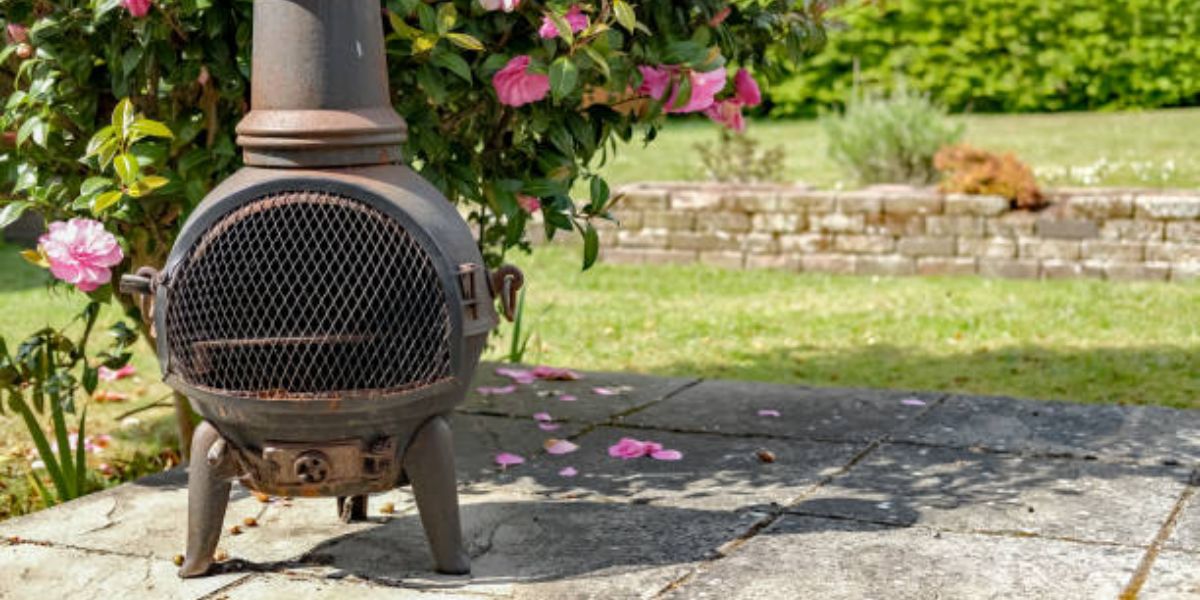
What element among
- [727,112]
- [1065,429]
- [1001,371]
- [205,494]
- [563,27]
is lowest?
[1001,371]

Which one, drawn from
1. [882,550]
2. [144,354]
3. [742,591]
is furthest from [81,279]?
[144,354]

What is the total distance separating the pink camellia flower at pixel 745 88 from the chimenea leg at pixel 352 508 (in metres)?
1.57

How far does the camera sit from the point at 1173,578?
3.27 m

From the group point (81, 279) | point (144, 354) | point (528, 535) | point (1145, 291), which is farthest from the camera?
point (1145, 291)

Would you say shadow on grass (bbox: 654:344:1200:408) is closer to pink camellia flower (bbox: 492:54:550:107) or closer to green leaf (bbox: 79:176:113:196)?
pink camellia flower (bbox: 492:54:550:107)

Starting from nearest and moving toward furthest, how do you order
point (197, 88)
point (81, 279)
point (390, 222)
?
point (390, 222) → point (81, 279) → point (197, 88)

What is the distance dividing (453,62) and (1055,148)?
1009cm

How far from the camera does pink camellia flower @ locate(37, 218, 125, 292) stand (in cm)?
341

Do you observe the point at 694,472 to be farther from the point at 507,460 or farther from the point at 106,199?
the point at 106,199

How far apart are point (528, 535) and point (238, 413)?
824mm

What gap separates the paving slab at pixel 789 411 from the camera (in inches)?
187

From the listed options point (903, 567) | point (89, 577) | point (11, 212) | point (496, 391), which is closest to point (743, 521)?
point (903, 567)

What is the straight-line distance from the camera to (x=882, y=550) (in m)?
3.48

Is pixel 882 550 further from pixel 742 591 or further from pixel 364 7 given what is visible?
pixel 364 7
